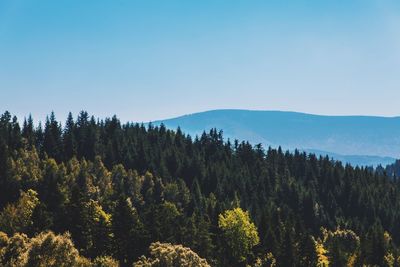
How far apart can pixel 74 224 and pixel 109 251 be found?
882 cm

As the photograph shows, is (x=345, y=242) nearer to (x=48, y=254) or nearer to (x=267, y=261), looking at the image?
(x=267, y=261)

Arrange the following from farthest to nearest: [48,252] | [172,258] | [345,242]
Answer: [345,242] → [172,258] → [48,252]

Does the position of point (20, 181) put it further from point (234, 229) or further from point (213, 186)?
point (213, 186)

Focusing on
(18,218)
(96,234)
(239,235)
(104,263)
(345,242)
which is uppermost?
(18,218)

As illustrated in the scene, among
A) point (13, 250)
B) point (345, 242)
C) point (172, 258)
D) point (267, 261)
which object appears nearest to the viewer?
point (172, 258)

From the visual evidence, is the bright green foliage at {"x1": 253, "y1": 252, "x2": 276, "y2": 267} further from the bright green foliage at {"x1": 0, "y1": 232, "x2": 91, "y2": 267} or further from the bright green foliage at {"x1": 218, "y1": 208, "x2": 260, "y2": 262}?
the bright green foliage at {"x1": 0, "y1": 232, "x2": 91, "y2": 267}

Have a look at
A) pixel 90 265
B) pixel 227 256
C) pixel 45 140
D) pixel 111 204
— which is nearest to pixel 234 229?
pixel 227 256

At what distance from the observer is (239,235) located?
383 feet

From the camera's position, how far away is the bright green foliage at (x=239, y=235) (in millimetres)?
115938

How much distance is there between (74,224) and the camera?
101312 millimetres

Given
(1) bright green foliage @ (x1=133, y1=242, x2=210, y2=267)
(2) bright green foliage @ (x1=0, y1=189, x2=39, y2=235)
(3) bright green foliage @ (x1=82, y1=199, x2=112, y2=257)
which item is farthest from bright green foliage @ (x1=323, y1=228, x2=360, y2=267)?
(1) bright green foliage @ (x1=133, y1=242, x2=210, y2=267)

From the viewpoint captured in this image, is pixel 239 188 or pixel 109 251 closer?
pixel 109 251

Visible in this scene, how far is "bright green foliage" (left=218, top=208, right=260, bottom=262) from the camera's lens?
11594cm

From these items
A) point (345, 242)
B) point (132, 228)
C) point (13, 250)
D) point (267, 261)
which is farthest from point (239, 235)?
point (13, 250)
